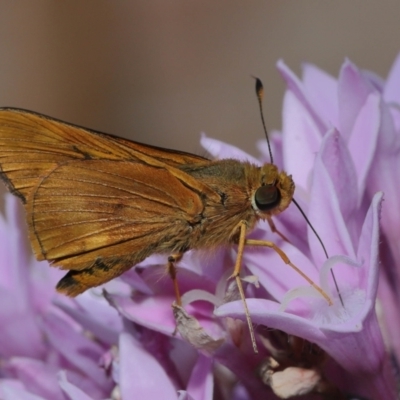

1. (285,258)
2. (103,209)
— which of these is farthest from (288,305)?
(103,209)

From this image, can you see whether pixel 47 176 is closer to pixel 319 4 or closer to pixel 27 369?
pixel 27 369

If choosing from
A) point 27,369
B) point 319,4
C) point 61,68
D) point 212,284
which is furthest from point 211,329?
point 61,68

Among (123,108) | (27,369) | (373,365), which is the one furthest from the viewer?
(123,108)

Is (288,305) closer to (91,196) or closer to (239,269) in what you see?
(239,269)

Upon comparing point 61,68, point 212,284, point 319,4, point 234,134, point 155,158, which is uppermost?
point 61,68

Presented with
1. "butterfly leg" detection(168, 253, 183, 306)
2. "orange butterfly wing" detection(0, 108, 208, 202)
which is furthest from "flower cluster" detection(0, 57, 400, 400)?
"orange butterfly wing" detection(0, 108, 208, 202)

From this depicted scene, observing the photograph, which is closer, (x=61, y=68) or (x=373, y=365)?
(x=373, y=365)

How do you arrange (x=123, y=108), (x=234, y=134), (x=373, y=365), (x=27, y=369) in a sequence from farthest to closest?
(x=123, y=108), (x=234, y=134), (x=27, y=369), (x=373, y=365)
